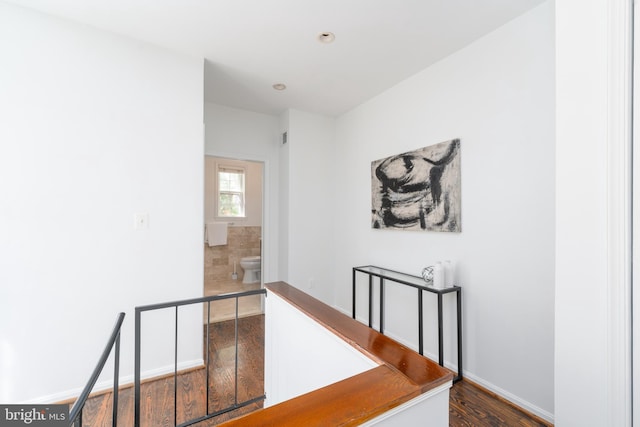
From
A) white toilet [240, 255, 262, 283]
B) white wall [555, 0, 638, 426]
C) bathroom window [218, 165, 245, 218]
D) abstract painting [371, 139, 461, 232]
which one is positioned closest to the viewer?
white wall [555, 0, 638, 426]

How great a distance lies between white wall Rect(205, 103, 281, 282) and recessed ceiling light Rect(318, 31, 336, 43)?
1.67 meters

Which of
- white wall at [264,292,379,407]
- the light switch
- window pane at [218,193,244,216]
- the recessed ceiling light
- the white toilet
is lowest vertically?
the white toilet

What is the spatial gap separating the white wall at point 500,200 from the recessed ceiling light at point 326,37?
91cm

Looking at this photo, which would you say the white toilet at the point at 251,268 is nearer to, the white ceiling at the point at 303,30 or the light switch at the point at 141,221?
the light switch at the point at 141,221

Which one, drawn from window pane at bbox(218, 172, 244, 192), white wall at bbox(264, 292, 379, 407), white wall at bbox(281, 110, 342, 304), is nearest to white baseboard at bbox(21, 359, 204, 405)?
white wall at bbox(264, 292, 379, 407)

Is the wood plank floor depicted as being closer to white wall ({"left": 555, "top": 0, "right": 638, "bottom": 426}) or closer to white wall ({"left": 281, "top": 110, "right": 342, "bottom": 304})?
white wall ({"left": 555, "top": 0, "right": 638, "bottom": 426})

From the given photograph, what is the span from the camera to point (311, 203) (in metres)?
3.56

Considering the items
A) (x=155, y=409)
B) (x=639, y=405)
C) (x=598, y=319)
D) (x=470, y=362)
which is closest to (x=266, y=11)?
(x=598, y=319)

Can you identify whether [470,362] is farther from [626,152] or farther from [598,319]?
Result: [626,152]

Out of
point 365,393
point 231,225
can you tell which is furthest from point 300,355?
point 231,225

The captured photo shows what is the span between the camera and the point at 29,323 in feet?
6.07

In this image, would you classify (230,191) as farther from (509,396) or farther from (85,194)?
(509,396)

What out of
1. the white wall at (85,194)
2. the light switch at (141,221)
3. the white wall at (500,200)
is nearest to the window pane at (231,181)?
the white wall at (85,194)

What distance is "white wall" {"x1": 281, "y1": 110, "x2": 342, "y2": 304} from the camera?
344 centimetres
